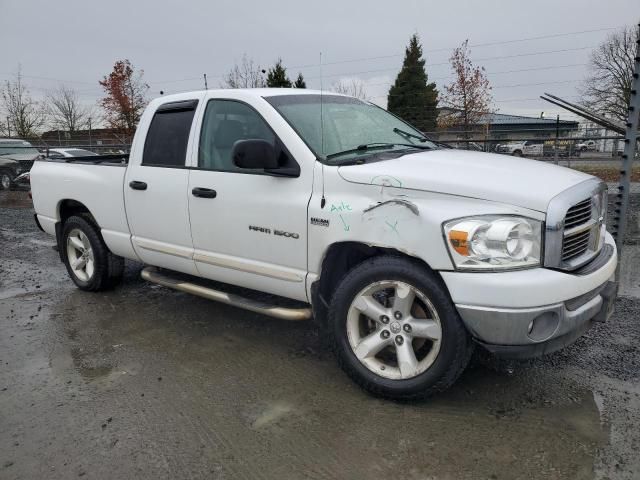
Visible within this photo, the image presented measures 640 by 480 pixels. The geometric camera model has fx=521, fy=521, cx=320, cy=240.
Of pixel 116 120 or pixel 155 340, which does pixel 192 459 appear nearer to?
pixel 155 340

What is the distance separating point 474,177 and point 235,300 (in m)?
1.94

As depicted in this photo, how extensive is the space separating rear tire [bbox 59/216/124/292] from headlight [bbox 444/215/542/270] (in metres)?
3.82

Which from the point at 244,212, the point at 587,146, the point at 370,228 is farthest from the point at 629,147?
the point at 587,146

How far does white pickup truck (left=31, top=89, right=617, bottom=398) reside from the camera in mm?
2721

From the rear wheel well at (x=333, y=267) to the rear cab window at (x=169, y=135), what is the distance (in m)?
1.58

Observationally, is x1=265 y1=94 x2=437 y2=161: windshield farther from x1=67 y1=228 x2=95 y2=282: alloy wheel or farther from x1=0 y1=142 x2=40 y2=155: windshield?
x1=0 y1=142 x2=40 y2=155: windshield

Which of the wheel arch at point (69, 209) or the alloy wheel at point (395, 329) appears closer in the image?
the alloy wheel at point (395, 329)

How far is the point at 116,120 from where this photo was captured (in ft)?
121

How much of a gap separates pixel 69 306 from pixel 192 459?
3.12 m

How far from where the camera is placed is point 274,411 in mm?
3102

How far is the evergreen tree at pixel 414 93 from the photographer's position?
3105cm

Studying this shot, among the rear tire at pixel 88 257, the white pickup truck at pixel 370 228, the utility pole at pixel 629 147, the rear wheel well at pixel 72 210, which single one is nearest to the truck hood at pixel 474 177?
the white pickup truck at pixel 370 228

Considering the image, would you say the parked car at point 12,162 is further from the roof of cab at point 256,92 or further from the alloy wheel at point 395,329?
the alloy wheel at point 395,329

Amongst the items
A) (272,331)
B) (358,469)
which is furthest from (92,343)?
(358,469)
